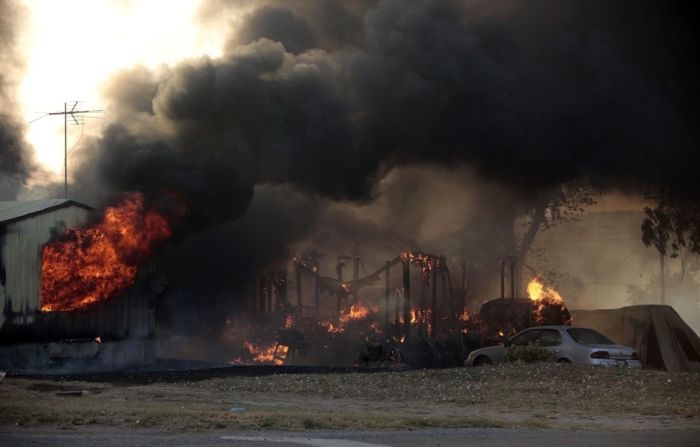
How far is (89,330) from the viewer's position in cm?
2417

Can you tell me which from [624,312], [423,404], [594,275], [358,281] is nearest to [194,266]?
[358,281]

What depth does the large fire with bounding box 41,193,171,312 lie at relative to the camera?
23.2 meters

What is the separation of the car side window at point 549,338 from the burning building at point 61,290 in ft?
35.6

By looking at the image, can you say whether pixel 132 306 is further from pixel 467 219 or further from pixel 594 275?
pixel 594 275

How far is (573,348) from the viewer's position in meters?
20.5

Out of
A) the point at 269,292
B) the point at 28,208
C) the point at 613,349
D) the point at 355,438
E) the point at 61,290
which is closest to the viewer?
the point at 355,438

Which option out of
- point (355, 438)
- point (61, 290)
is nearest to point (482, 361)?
point (61, 290)

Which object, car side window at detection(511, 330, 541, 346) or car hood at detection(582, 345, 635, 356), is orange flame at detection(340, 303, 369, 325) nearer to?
car side window at detection(511, 330, 541, 346)

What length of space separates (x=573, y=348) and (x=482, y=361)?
270cm

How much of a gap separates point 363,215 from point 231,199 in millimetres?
16551

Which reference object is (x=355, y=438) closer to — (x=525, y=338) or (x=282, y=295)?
(x=525, y=338)

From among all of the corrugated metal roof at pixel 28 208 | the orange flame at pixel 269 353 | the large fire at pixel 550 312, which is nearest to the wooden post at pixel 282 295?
the orange flame at pixel 269 353

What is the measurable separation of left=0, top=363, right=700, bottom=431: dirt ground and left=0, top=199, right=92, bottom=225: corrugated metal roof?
4.26m

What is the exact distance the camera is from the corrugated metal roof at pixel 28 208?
22656mm
